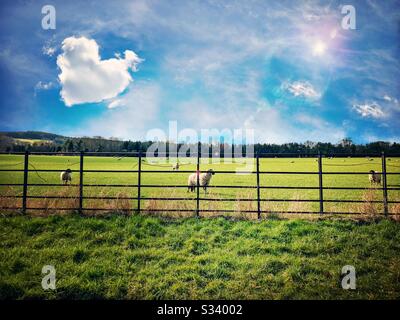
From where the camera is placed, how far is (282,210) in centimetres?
788

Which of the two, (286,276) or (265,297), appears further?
(286,276)

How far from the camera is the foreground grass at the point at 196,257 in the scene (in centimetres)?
421

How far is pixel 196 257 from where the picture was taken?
5.23m

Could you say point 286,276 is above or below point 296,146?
below

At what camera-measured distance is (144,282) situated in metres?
4.42

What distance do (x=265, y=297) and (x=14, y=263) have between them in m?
4.86

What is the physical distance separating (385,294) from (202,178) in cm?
1310

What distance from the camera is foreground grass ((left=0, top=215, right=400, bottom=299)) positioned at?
421cm

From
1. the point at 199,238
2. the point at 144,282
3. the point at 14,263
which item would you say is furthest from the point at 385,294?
the point at 14,263

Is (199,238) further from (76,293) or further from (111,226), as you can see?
(76,293)

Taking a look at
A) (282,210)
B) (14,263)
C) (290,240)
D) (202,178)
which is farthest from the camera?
(202,178)
